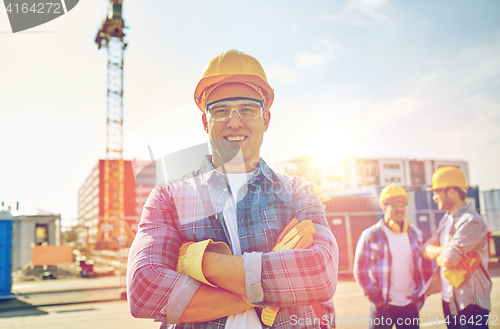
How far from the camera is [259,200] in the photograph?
1.65 m

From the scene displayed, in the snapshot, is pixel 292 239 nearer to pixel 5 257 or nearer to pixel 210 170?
pixel 210 170

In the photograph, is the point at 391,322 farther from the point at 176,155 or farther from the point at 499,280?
the point at 499,280

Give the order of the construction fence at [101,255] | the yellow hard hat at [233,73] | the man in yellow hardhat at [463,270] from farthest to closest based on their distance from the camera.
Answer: the construction fence at [101,255]
the man in yellow hardhat at [463,270]
the yellow hard hat at [233,73]

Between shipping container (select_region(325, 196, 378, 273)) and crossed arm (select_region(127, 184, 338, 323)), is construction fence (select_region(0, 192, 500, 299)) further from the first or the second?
crossed arm (select_region(127, 184, 338, 323))

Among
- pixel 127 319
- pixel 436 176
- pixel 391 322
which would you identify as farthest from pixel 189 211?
pixel 127 319

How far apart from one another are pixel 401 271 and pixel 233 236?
316 cm

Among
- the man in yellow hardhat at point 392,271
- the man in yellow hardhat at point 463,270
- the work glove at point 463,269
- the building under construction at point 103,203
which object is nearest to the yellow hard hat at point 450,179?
the man in yellow hardhat at point 463,270

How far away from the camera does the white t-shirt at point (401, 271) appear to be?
3936 mm

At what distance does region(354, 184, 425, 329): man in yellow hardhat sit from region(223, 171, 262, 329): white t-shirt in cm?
→ 291

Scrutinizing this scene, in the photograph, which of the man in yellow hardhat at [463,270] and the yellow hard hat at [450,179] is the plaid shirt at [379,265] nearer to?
the man in yellow hardhat at [463,270]

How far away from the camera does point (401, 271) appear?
402 centimetres

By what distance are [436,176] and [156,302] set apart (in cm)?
394

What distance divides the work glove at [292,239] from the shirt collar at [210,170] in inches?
12.0

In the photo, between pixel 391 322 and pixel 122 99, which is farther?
pixel 122 99
